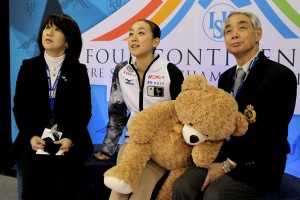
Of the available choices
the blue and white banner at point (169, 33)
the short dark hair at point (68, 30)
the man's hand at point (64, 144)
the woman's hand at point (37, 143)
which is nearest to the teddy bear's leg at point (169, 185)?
the man's hand at point (64, 144)

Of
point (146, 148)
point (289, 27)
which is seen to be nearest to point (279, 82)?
point (146, 148)

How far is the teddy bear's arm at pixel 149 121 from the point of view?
6.08ft

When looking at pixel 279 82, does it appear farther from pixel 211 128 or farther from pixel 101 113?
pixel 101 113

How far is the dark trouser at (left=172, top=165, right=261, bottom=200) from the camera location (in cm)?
172

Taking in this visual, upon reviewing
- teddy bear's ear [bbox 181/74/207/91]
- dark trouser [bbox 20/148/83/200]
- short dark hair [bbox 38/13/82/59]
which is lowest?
dark trouser [bbox 20/148/83/200]

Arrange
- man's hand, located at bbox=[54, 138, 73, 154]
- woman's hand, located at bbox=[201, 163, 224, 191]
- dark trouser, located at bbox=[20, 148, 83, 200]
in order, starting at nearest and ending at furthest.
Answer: woman's hand, located at bbox=[201, 163, 224, 191] → dark trouser, located at bbox=[20, 148, 83, 200] → man's hand, located at bbox=[54, 138, 73, 154]

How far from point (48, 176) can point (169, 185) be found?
744mm

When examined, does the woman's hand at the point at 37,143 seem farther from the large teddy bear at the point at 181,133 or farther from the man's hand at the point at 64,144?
the large teddy bear at the point at 181,133

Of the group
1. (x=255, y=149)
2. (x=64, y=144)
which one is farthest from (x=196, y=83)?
(x=64, y=144)

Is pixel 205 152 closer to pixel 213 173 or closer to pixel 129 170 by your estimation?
pixel 213 173

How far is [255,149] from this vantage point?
1.79 m

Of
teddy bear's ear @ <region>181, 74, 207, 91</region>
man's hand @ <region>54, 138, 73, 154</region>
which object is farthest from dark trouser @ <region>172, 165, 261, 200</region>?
man's hand @ <region>54, 138, 73, 154</region>

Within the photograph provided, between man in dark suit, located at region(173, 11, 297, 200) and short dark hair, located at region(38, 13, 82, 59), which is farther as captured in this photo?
short dark hair, located at region(38, 13, 82, 59)

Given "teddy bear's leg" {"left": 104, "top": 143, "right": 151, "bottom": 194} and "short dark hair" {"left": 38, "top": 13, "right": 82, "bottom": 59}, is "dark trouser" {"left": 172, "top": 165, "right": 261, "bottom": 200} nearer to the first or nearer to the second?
"teddy bear's leg" {"left": 104, "top": 143, "right": 151, "bottom": 194}
